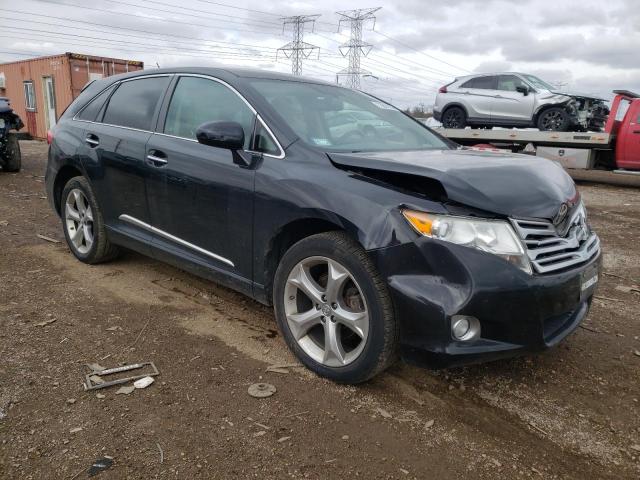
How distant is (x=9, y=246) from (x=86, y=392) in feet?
10.8

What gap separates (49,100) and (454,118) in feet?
44.5

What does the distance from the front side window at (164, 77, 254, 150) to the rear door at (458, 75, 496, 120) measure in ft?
36.2

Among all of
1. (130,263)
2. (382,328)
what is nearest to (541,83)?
(130,263)

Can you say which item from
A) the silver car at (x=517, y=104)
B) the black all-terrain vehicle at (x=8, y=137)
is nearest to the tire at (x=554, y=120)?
the silver car at (x=517, y=104)

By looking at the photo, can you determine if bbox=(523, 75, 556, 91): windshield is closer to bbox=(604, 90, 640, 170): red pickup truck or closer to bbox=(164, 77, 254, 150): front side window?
bbox=(604, 90, 640, 170): red pickup truck

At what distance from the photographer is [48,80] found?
18.0m

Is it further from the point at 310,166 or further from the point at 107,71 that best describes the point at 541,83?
the point at 107,71

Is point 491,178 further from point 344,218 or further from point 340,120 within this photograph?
point 340,120

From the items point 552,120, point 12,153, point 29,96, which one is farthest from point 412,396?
point 29,96

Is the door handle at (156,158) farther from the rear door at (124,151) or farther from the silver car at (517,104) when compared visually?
the silver car at (517,104)

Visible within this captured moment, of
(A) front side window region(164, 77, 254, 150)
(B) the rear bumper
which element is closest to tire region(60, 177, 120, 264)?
(A) front side window region(164, 77, 254, 150)

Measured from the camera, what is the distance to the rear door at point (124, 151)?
12.6 ft

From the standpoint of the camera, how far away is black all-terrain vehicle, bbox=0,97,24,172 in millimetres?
10375

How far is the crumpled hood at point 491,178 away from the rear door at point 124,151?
5.57 ft
